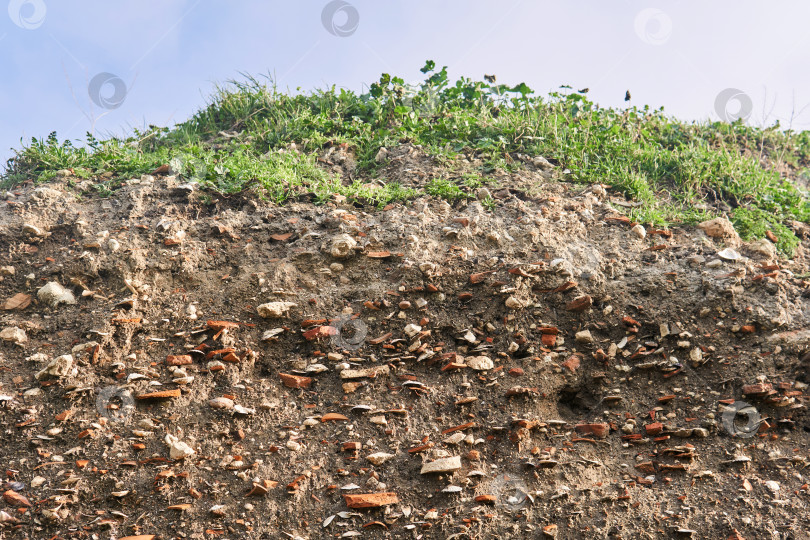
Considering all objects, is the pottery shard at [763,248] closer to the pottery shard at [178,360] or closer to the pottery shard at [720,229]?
the pottery shard at [720,229]

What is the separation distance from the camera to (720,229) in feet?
15.8

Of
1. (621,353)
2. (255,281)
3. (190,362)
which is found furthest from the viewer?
(255,281)

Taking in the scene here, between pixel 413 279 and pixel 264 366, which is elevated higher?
pixel 413 279

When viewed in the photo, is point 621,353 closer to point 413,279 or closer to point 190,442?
point 413,279

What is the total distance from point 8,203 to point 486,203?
3.98 m

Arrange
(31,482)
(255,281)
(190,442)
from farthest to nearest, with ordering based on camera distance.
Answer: (255,281) → (190,442) → (31,482)

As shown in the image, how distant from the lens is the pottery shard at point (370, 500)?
9.29 ft

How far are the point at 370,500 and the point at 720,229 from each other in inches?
148

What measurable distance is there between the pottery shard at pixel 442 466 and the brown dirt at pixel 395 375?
5cm

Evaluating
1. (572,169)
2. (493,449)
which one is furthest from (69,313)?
(572,169)

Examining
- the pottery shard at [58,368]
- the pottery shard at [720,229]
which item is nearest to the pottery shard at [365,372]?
the pottery shard at [58,368]

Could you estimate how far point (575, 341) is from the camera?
3805 millimetres

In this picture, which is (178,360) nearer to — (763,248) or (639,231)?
(639,231)

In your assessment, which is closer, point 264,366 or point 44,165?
point 264,366
